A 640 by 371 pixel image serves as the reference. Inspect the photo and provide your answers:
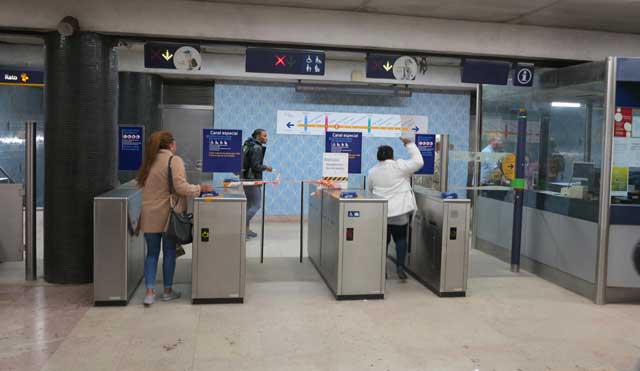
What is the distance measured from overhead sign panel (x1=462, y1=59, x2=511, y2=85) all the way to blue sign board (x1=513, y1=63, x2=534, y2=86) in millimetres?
98

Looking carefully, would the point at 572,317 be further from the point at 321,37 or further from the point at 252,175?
the point at 252,175

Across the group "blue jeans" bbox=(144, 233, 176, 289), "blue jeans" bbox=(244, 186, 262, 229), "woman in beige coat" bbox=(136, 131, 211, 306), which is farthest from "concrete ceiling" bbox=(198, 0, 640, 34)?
"blue jeans" bbox=(244, 186, 262, 229)

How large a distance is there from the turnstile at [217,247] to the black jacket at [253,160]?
293 centimetres

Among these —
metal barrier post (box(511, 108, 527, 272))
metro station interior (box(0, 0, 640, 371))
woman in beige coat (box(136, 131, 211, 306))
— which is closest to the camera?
metro station interior (box(0, 0, 640, 371))

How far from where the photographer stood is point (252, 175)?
7.97 metres

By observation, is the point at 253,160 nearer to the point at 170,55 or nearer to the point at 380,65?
the point at 170,55

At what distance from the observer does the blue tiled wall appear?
10.2 m

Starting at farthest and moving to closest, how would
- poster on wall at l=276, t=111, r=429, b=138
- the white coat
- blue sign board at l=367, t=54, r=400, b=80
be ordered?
poster on wall at l=276, t=111, r=429, b=138
blue sign board at l=367, t=54, r=400, b=80
the white coat

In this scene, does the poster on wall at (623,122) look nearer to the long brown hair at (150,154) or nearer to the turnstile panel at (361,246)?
the turnstile panel at (361,246)

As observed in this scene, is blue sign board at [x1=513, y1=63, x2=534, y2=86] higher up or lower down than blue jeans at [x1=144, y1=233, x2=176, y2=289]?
higher up

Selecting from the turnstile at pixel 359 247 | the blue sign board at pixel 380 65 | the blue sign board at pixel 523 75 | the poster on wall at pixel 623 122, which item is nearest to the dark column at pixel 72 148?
the turnstile at pixel 359 247

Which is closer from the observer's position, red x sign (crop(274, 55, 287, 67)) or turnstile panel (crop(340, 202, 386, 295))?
turnstile panel (crop(340, 202, 386, 295))

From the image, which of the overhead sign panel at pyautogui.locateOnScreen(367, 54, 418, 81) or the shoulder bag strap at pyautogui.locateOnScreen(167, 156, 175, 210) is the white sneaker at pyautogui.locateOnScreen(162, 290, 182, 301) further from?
the overhead sign panel at pyautogui.locateOnScreen(367, 54, 418, 81)

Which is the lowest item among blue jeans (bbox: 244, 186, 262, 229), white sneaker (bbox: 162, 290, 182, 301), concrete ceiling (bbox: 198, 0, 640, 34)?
white sneaker (bbox: 162, 290, 182, 301)
